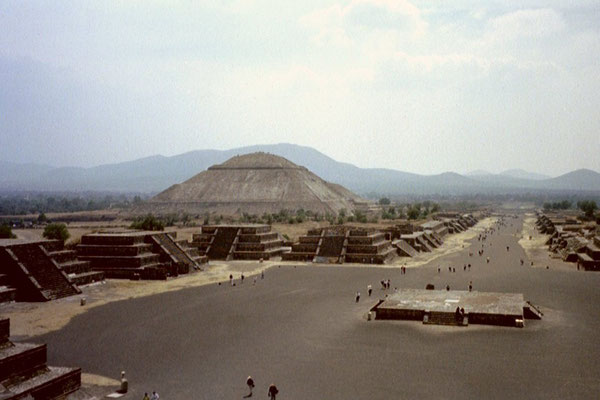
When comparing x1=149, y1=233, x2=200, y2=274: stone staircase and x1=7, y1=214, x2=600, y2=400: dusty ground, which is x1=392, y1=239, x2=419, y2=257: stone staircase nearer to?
x1=149, y1=233, x2=200, y2=274: stone staircase

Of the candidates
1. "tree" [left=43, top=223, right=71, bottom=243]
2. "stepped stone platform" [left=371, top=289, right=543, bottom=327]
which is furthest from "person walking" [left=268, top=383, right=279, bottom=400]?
"tree" [left=43, top=223, right=71, bottom=243]

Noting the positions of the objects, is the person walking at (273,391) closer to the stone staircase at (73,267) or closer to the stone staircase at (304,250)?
the stone staircase at (73,267)

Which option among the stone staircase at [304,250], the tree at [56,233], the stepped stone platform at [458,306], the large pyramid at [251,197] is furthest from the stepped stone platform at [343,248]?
the large pyramid at [251,197]

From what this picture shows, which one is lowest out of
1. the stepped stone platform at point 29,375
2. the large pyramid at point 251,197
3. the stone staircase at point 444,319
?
the stone staircase at point 444,319

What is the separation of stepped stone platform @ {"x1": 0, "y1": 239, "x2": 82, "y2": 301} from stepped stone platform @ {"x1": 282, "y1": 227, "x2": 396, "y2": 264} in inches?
1119

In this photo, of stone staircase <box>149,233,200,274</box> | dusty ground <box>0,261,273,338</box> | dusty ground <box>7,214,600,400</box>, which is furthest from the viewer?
stone staircase <box>149,233,200,274</box>

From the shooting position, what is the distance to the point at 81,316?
129 feet

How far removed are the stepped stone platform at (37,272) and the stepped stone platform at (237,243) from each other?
2328 cm

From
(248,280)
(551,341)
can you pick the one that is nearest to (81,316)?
(248,280)

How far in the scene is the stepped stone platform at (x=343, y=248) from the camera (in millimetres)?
70625

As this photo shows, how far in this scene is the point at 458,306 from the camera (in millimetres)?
39125

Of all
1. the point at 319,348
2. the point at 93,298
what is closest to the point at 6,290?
the point at 93,298

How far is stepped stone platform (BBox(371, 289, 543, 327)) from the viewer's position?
36.4m

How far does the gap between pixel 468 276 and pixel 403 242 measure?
23.6m
